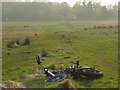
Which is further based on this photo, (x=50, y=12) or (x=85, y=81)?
(x=50, y=12)

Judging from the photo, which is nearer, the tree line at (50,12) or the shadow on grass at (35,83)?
the shadow on grass at (35,83)

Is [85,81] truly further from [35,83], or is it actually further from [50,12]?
[50,12]

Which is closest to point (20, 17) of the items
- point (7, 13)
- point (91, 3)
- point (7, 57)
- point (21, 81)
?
point (7, 13)

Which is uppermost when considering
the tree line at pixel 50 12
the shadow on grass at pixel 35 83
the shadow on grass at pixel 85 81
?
the tree line at pixel 50 12

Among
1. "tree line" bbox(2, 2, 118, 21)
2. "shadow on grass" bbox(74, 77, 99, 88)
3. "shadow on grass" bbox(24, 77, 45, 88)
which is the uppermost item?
"tree line" bbox(2, 2, 118, 21)

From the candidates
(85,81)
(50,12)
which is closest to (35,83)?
(85,81)

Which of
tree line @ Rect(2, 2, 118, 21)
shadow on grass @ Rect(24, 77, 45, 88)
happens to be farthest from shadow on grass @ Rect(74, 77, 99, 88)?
tree line @ Rect(2, 2, 118, 21)

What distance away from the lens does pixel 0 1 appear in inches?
5645

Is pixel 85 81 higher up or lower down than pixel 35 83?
higher up

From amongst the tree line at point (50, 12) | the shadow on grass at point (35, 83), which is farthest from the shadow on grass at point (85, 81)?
the tree line at point (50, 12)

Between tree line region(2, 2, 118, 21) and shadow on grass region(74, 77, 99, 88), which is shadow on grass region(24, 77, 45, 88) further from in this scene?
tree line region(2, 2, 118, 21)

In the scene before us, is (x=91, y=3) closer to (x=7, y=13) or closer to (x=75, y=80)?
(x=7, y=13)

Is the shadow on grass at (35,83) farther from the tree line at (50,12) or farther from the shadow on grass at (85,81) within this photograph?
the tree line at (50,12)

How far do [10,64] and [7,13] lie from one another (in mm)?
122017
